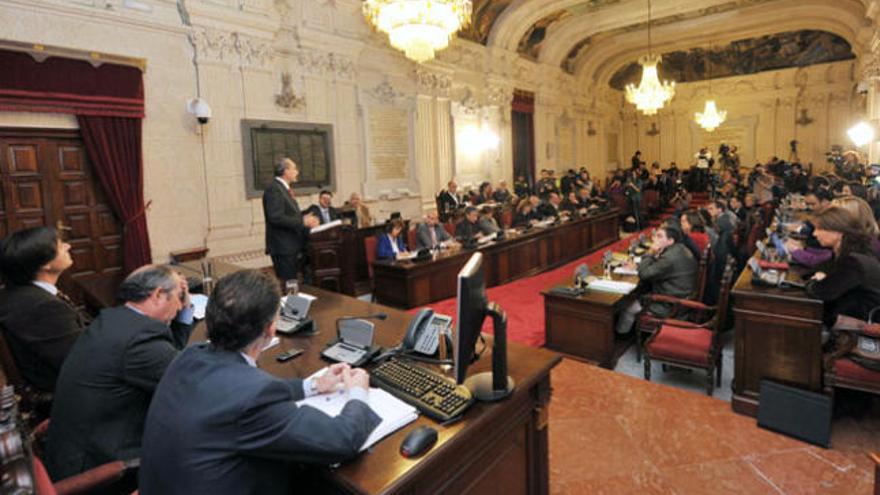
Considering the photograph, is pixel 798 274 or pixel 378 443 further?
pixel 798 274

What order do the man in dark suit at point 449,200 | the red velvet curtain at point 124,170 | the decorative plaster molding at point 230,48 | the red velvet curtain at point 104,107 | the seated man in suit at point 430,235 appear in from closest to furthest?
the red velvet curtain at point 104,107 < the red velvet curtain at point 124,170 < the decorative plaster molding at point 230,48 < the seated man in suit at point 430,235 < the man in dark suit at point 449,200

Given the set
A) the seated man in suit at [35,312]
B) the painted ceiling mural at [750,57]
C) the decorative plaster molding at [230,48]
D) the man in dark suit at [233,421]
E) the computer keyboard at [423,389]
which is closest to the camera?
the man in dark suit at [233,421]

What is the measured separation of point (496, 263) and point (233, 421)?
6.14 metres

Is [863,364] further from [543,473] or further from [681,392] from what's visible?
[543,473]

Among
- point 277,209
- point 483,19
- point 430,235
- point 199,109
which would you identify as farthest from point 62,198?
point 483,19

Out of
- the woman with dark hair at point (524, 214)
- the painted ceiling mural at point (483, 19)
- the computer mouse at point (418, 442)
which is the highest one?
the painted ceiling mural at point (483, 19)

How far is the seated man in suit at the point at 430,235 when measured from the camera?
682 centimetres

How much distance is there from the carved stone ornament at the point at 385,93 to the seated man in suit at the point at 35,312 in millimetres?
7230

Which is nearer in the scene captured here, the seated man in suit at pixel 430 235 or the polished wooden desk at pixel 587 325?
the polished wooden desk at pixel 587 325

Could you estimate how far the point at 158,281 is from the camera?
2010 mm

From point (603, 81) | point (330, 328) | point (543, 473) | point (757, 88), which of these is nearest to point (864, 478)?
point (543, 473)

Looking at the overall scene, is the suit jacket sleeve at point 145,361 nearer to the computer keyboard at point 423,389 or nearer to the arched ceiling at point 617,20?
the computer keyboard at point 423,389

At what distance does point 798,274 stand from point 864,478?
1.49 meters

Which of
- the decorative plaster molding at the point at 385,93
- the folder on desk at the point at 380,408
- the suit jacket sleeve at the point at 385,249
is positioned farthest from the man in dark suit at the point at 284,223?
the decorative plaster molding at the point at 385,93
